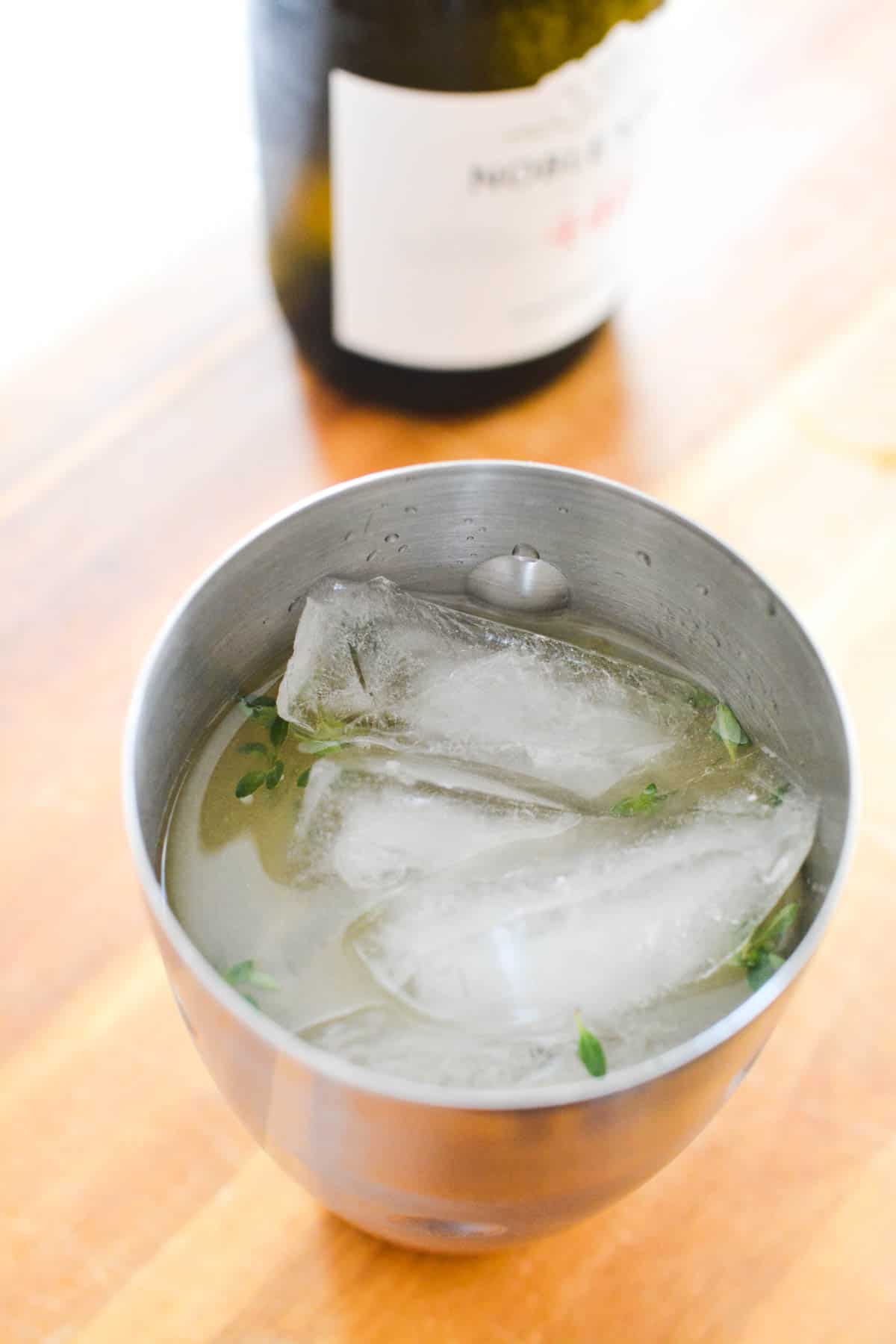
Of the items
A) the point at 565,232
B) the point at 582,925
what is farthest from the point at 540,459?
the point at 582,925

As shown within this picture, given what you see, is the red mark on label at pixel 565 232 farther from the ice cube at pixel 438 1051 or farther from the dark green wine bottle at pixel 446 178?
the ice cube at pixel 438 1051

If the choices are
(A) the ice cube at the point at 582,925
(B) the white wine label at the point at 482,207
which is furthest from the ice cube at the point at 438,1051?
(B) the white wine label at the point at 482,207

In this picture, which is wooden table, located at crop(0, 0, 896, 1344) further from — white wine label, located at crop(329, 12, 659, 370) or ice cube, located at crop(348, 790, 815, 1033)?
ice cube, located at crop(348, 790, 815, 1033)

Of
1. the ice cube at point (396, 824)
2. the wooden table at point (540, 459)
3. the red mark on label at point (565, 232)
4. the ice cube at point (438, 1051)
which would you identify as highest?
the red mark on label at point (565, 232)

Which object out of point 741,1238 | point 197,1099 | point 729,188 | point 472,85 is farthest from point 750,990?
point 729,188

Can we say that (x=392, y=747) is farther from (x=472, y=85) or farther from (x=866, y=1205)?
(x=472, y=85)

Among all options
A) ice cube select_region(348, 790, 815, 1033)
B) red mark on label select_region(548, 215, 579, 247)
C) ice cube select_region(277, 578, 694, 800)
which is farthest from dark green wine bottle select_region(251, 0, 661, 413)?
ice cube select_region(348, 790, 815, 1033)
